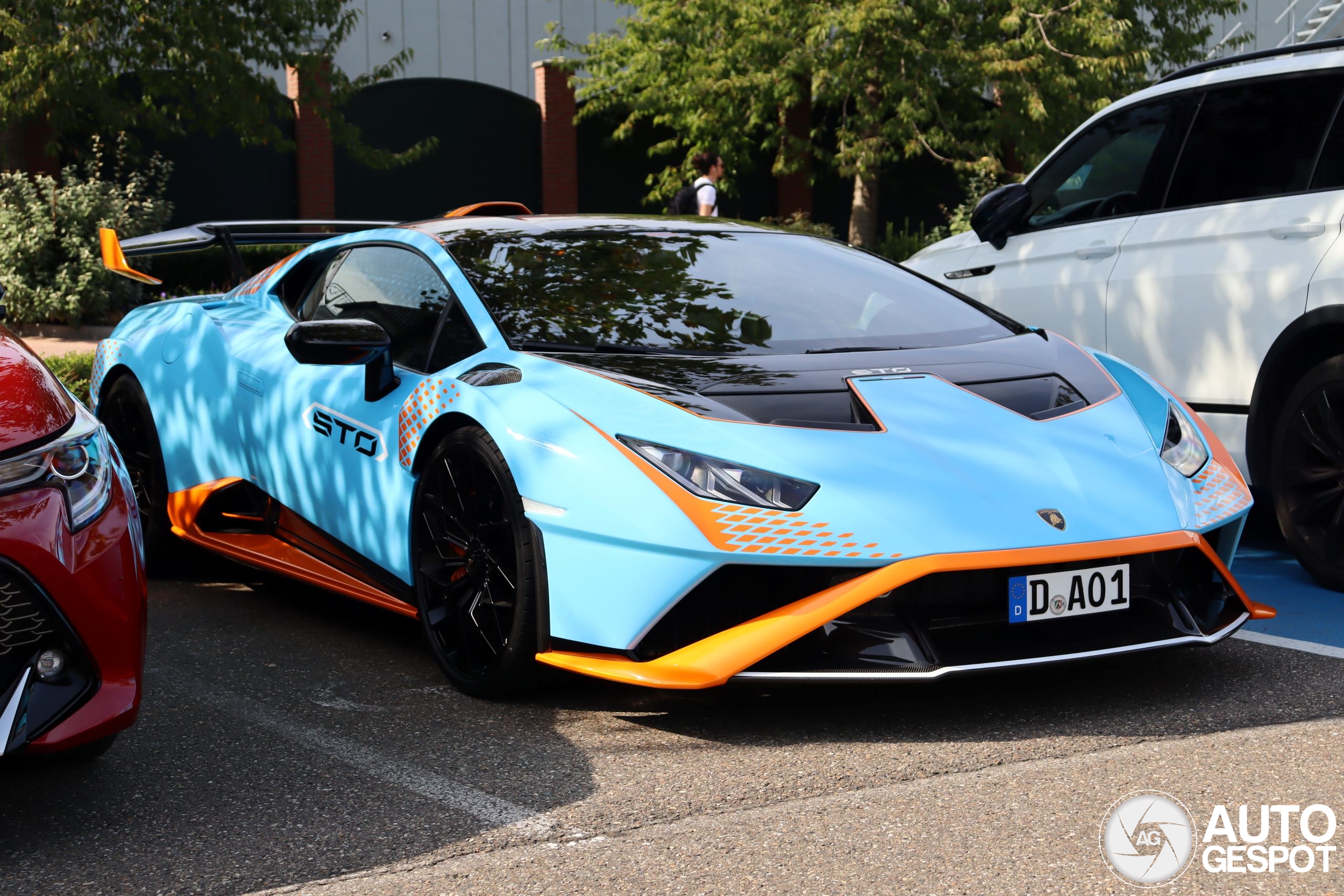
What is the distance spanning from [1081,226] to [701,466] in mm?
3329

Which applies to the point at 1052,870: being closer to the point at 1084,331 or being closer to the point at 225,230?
the point at 1084,331

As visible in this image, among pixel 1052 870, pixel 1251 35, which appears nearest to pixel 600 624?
pixel 1052 870

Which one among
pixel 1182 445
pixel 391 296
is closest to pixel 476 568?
pixel 391 296

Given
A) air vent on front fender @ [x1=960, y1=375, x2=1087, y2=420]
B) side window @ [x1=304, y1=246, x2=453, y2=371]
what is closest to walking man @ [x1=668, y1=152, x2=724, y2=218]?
side window @ [x1=304, y1=246, x2=453, y2=371]

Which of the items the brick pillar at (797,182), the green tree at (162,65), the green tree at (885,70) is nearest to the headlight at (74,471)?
the green tree at (162,65)

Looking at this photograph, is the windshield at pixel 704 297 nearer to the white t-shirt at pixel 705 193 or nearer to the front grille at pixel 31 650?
the front grille at pixel 31 650

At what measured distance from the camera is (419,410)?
4293mm

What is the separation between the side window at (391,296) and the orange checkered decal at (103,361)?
106cm

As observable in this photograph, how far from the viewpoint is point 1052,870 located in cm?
283

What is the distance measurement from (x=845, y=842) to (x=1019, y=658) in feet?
2.76

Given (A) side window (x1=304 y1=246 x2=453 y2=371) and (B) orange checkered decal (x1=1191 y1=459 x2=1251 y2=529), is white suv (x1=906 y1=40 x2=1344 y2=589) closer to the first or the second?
(B) orange checkered decal (x1=1191 y1=459 x2=1251 y2=529)

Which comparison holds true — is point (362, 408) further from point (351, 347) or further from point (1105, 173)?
point (1105, 173)

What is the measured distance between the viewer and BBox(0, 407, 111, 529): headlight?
9.97 feet

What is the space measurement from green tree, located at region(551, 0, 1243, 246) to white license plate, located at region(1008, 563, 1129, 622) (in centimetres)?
1534
